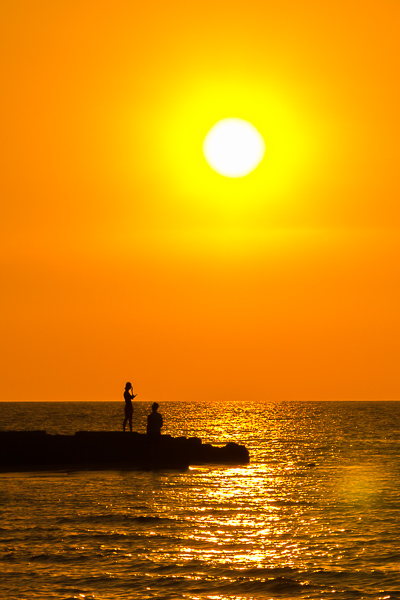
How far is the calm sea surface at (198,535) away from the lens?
21250 mm

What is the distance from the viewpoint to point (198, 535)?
27.3 m

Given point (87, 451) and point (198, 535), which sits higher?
point (87, 451)

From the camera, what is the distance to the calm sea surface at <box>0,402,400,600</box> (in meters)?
21.2

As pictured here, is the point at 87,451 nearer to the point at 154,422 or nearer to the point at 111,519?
the point at 154,422

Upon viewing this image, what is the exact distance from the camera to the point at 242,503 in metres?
34.3

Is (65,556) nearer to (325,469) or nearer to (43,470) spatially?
(43,470)

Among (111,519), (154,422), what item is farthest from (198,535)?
(154,422)

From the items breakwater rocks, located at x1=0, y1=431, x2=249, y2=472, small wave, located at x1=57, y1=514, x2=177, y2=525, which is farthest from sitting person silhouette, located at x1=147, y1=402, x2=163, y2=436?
small wave, located at x1=57, y1=514, x2=177, y2=525

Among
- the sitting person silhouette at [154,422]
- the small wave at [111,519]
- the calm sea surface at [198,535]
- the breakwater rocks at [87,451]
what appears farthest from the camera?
the breakwater rocks at [87,451]

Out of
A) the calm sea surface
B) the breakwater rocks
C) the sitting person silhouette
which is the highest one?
the sitting person silhouette

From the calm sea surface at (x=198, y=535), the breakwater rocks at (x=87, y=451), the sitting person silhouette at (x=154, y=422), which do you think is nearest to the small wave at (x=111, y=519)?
the calm sea surface at (x=198, y=535)

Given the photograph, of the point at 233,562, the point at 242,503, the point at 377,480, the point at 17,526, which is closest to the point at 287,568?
the point at 233,562

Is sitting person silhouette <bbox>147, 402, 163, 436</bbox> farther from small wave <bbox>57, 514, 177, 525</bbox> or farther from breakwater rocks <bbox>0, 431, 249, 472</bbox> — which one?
small wave <bbox>57, 514, 177, 525</bbox>

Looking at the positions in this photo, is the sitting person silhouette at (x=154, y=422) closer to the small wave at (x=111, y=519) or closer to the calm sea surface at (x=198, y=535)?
the calm sea surface at (x=198, y=535)
